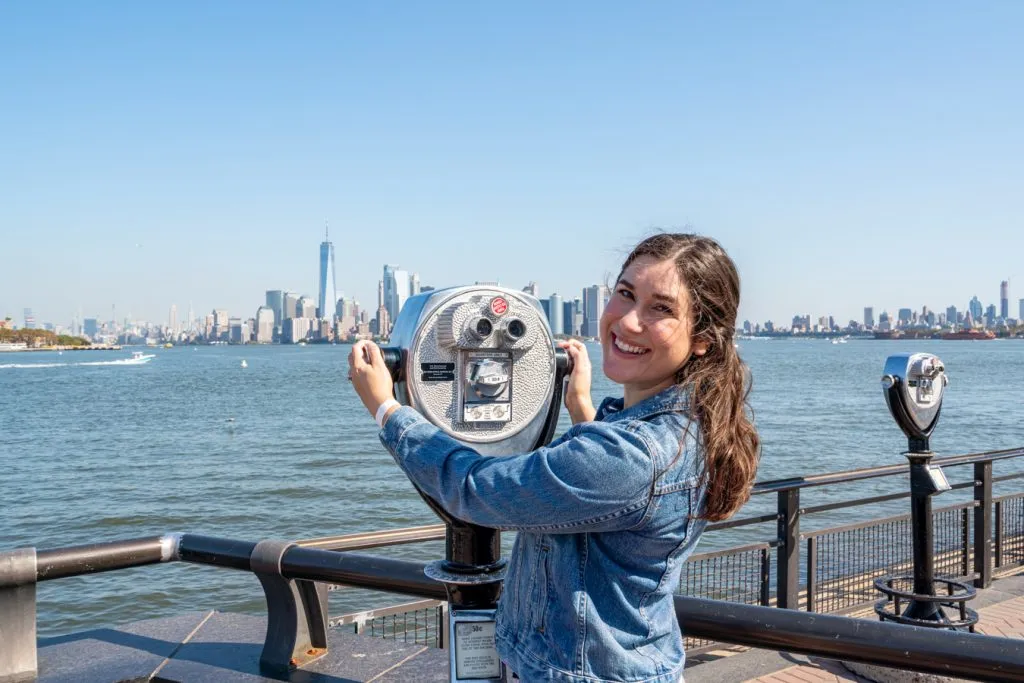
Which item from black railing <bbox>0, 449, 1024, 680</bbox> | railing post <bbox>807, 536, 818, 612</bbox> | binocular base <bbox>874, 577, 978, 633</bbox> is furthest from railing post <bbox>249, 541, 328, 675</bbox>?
railing post <bbox>807, 536, 818, 612</bbox>

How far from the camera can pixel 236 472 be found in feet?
68.0

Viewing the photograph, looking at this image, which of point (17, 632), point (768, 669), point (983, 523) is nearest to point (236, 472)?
point (983, 523)

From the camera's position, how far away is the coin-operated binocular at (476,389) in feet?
5.92

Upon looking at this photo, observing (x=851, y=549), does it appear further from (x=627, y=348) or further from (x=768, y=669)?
(x=627, y=348)

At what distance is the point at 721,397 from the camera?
1.54m

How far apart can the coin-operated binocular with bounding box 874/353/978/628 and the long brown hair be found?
3223 mm

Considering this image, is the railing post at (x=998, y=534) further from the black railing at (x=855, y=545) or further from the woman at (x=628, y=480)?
the woman at (x=628, y=480)

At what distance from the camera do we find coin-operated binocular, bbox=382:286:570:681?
181 centimetres

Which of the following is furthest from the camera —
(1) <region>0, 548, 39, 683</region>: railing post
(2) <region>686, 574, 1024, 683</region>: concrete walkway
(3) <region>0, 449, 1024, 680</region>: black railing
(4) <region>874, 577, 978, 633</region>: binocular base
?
(4) <region>874, 577, 978, 633</region>: binocular base

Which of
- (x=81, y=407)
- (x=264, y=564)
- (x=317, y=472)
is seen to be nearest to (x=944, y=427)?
(x=317, y=472)

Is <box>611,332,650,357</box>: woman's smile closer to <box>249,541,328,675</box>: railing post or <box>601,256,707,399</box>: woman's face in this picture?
<box>601,256,707,399</box>: woman's face

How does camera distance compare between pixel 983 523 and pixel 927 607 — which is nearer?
pixel 927 607

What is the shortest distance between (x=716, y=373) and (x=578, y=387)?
20.3 inches

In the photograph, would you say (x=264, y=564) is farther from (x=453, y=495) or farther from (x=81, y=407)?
(x=81, y=407)
